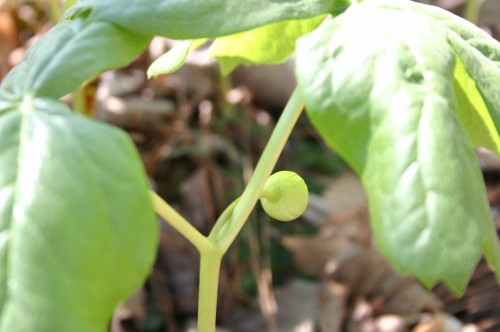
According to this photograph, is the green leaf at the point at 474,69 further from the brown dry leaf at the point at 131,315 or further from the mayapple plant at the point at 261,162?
the brown dry leaf at the point at 131,315

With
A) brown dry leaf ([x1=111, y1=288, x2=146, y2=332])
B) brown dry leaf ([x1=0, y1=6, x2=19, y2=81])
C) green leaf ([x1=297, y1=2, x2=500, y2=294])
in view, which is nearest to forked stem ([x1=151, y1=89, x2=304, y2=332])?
green leaf ([x1=297, y1=2, x2=500, y2=294])

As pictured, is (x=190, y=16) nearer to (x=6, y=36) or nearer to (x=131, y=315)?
(x=131, y=315)

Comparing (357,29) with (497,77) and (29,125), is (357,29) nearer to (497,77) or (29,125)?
(497,77)

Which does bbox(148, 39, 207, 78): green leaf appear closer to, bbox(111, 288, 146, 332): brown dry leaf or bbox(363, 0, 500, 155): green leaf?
bbox(363, 0, 500, 155): green leaf

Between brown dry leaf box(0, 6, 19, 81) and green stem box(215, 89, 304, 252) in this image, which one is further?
brown dry leaf box(0, 6, 19, 81)

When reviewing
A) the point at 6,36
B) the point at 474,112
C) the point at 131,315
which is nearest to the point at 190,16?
the point at 474,112

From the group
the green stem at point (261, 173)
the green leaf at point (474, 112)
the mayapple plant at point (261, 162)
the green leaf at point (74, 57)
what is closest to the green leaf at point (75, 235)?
the mayapple plant at point (261, 162)

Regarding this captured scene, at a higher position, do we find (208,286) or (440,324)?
(208,286)
